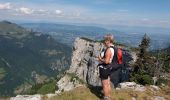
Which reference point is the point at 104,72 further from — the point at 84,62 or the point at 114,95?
the point at 84,62

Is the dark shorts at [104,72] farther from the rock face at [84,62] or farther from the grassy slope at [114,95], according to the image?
the rock face at [84,62]

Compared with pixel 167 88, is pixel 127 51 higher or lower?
lower

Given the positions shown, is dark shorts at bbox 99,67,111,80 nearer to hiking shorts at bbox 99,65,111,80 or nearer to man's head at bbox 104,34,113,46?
hiking shorts at bbox 99,65,111,80

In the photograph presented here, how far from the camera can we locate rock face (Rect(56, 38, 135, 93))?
15212cm

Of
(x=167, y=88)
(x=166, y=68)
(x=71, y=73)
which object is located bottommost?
(x=71, y=73)

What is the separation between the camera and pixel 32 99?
2364 centimetres

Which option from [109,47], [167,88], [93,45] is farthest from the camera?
[93,45]

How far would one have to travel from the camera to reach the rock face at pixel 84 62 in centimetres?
15212

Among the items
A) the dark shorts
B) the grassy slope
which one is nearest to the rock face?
the grassy slope

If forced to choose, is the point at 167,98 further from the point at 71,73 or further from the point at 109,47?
the point at 71,73

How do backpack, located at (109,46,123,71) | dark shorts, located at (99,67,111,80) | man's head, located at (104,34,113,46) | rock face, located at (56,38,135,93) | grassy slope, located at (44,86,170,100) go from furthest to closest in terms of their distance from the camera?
rock face, located at (56,38,135,93)
grassy slope, located at (44,86,170,100)
dark shorts, located at (99,67,111,80)
backpack, located at (109,46,123,71)
man's head, located at (104,34,113,46)

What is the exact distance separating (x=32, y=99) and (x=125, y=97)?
7.13 metres

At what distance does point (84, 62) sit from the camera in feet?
566

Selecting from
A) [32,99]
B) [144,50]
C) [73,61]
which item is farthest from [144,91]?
[73,61]
